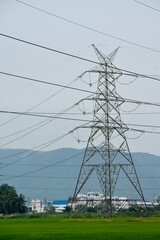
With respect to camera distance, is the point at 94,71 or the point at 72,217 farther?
the point at 72,217

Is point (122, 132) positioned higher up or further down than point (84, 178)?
higher up

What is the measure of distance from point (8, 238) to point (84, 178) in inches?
865

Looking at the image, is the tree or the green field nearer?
the green field

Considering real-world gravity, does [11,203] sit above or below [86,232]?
above

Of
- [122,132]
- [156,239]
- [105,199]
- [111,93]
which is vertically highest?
[111,93]

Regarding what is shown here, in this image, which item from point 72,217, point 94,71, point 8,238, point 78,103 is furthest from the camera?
point 72,217

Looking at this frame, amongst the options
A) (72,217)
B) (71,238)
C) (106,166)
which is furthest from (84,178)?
(71,238)

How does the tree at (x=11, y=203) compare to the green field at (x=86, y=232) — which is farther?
the tree at (x=11, y=203)

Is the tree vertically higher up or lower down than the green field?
higher up

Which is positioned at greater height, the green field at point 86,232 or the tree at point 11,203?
the tree at point 11,203

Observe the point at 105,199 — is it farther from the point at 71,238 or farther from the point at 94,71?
the point at 71,238

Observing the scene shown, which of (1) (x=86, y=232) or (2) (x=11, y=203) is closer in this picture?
(1) (x=86, y=232)

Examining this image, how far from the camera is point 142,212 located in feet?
224

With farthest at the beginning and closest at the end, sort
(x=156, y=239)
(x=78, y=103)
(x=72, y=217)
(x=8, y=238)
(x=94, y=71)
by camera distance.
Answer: (x=72, y=217) → (x=94, y=71) → (x=78, y=103) → (x=8, y=238) → (x=156, y=239)
